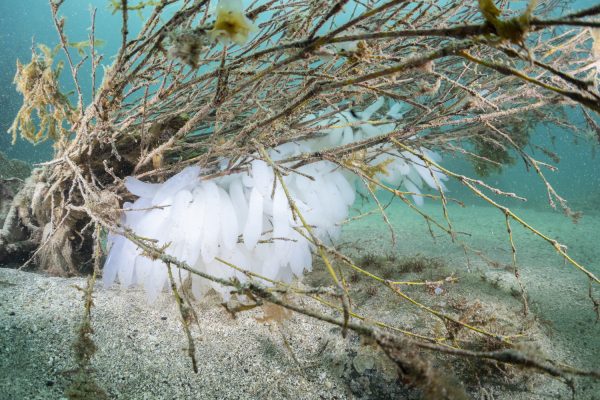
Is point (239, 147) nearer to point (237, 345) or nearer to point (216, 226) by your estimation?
point (216, 226)

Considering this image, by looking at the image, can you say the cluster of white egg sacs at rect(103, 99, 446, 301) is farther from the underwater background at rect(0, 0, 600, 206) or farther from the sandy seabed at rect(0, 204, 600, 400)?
the underwater background at rect(0, 0, 600, 206)

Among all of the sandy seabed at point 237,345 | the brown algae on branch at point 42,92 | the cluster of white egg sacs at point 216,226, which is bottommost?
the sandy seabed at point 237,345

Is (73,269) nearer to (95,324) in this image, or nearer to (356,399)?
(95,324)

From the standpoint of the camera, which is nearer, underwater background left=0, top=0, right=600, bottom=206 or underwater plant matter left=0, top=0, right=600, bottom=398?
underwater plant matter left=0, top=0, right=600, bottom=398

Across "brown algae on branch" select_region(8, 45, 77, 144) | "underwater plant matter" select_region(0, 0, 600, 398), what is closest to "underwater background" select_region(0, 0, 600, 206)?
"brown algae on branch" select_region(8, 45, 77, 144)

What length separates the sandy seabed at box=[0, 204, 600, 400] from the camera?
1.65 m

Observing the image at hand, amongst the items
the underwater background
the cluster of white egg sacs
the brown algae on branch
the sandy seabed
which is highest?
the underwater background

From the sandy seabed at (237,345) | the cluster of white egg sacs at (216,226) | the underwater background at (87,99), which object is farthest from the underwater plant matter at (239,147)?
the underwater background at (87,99)

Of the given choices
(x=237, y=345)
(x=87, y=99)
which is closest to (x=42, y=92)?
(x=237, y=345)

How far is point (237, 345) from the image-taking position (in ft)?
6.94

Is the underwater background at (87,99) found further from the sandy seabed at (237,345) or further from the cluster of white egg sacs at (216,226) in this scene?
the sandy seabed at (237,345)

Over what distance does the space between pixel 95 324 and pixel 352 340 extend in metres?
1.64

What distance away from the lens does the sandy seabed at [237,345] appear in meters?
1.65

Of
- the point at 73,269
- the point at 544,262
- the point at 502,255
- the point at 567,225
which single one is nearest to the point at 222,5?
the point at 73,269
